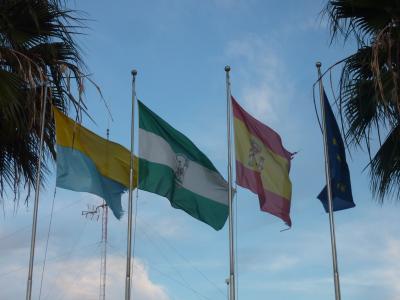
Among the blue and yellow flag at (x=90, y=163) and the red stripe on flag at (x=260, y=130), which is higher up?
the red stripe on flag at (x=260, y=130)

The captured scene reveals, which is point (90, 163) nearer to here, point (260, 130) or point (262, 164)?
point (262, 164)

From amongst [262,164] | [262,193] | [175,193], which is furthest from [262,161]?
[175,193]

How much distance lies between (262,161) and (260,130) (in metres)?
0.67

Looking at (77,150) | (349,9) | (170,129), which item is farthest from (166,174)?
(349,9)

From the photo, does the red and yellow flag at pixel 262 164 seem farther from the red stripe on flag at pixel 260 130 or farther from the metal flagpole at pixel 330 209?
the metal flagpole at pixel 330 209

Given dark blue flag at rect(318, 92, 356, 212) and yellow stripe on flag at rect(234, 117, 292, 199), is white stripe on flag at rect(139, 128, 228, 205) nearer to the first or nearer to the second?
yellow stripe on flag at rect(234, 117, 292, 199)

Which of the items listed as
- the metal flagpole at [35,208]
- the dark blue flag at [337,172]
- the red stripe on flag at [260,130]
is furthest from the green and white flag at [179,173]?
the dark blue flag at [337,172]

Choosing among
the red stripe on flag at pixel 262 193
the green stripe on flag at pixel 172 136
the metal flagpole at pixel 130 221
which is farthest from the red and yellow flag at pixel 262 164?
the metal flagpole at pixel 130 221

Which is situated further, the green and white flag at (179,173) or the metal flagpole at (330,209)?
the green and white flag at (179,173)

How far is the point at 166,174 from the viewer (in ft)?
40.1

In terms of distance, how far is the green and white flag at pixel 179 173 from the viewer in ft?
39.8

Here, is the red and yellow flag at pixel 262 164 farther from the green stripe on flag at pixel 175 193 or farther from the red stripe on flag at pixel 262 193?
the green stripe on flag at pixel 175 193

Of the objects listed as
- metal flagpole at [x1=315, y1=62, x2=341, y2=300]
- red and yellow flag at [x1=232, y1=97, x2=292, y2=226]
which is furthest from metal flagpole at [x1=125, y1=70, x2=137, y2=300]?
metal flagpole at [x1=315, y1=62, x2=341, y2=300]

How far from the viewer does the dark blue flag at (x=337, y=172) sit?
41.5ft
